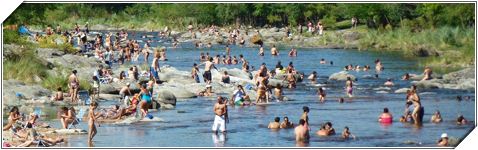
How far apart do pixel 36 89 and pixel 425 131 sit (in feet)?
45.4

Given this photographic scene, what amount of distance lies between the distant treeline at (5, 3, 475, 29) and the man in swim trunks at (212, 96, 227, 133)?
1712 cm

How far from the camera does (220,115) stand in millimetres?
26969

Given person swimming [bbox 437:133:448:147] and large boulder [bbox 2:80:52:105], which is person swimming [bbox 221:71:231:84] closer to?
large boulder [bbox 2:80:52:105]

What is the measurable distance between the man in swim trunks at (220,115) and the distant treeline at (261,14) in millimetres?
17124

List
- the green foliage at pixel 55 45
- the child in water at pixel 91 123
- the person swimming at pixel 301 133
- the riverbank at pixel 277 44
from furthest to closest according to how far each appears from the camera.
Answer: the green foliage at pixel 55 45 < the riverbank at pixel 277 44 < the person swimming at pixel 301 133 < the child in water at pixel 91 123

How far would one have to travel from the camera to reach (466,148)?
2072 cm

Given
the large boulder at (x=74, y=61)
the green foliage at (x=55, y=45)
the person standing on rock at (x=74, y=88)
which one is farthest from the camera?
the green foliage at (x=55, y=45)

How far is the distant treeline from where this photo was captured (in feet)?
208

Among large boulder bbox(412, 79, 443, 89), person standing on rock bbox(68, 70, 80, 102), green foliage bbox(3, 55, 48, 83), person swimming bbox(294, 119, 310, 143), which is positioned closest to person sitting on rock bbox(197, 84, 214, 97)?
person standing on rock bbox(68, 70, 80, 102)

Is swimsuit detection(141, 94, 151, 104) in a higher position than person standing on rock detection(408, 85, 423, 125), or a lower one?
higher

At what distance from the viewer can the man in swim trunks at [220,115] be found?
26.5 meters

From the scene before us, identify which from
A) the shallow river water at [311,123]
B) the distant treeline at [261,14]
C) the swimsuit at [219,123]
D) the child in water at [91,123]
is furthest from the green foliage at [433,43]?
the child in water at [91,123]

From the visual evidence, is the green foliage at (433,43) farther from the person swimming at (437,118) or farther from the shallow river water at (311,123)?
the person swimming at (437,118)

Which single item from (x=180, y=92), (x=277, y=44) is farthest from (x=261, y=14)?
(x=180, y=92)
